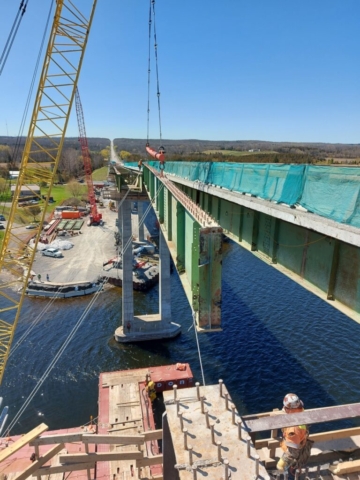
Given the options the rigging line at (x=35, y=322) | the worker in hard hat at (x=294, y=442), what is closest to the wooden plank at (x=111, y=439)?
the worker in hard hat at (x=294, y=442)

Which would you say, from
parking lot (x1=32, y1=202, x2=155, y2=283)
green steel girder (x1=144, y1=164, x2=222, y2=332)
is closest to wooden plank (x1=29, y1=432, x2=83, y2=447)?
green steel girder (x1=144, y1=164, x2=222, y2=332)

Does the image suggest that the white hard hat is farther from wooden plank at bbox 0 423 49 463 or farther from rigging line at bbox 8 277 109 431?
rigging line at bbox 8 277 109 431

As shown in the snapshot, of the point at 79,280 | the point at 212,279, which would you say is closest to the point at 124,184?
the point at 79,280

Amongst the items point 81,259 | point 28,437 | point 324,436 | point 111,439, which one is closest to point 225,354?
point 324,436

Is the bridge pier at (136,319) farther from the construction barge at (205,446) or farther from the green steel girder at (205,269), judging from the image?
the green steel girder at (205,269)

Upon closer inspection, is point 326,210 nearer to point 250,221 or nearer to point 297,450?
point 250,221

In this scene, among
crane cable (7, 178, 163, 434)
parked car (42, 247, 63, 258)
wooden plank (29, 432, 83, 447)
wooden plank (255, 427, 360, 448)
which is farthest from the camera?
parked car (42, 247, 63, 258)

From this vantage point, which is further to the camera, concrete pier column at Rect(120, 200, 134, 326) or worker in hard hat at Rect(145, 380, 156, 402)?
concrete pier column at Rect(120, 200, 134, 326)

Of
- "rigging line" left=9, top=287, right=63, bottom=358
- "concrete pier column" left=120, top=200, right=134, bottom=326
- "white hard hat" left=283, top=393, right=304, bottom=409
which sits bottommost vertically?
"rigging line" left=9, top=287, right=63, bottom=358
